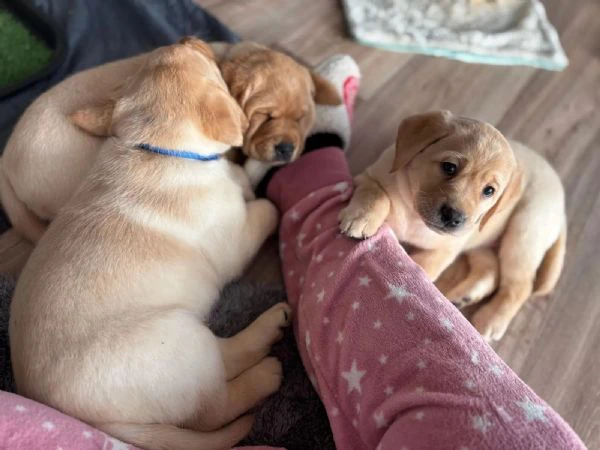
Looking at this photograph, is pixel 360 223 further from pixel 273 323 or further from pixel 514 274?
pixel 514 274

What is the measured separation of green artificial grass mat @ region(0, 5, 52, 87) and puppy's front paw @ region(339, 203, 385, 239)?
1670 mm

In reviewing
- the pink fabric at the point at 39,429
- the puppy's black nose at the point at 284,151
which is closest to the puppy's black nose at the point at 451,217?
the puppy's black nose at the point at 284,151

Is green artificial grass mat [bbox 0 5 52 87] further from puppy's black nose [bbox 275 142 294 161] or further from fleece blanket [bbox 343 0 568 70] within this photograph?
fleece blanket [bbox 343 0 568 70]

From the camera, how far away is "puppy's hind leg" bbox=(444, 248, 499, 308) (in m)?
2.02

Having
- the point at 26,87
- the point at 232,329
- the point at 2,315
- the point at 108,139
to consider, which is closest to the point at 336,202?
the point at 232,329

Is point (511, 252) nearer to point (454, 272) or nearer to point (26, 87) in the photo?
point (454, 272)

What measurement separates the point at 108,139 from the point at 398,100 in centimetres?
145

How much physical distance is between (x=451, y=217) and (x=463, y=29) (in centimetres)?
179

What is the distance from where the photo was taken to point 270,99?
1.92 m

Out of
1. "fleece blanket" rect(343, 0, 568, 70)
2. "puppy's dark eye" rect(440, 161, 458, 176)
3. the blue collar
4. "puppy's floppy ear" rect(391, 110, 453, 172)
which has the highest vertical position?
the blue collar

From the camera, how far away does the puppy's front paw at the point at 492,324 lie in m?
1.97

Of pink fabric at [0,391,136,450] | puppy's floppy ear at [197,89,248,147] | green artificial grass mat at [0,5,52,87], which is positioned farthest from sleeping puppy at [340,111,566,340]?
green artificial grass mat at [0,5,52,87]

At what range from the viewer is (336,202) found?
1.95m

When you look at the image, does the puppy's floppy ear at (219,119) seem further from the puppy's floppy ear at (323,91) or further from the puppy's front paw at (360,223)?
the puppy's floppy ear at (323,91)
